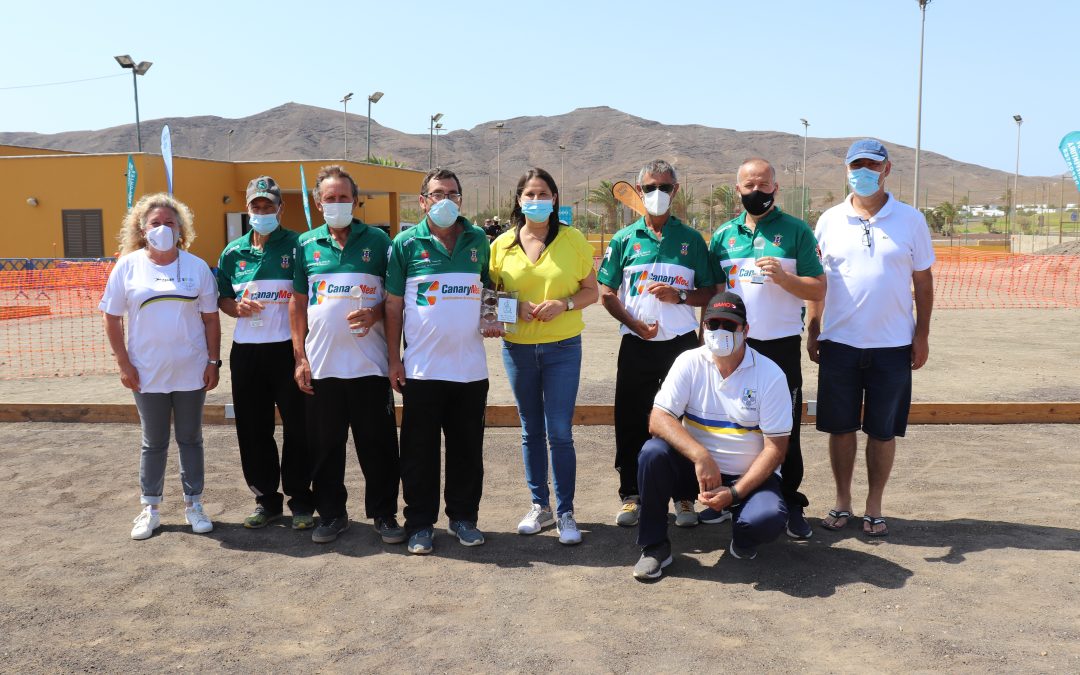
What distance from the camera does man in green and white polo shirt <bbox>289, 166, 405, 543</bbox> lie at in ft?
15.1

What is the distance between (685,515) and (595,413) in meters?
2.33

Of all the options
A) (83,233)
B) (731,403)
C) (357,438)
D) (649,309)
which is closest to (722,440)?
(731,403)

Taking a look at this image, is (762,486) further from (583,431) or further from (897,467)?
(583,431)

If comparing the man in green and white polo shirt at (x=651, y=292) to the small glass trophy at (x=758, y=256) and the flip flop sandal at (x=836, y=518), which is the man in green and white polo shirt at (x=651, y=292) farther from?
the flip flop sandal at (x=836, y=518)

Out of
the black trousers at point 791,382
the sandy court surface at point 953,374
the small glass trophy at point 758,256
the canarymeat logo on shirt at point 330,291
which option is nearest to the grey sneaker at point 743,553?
the black trousers at point 791,382

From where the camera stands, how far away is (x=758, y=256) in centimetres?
466

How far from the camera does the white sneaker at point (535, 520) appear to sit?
4.85 meters

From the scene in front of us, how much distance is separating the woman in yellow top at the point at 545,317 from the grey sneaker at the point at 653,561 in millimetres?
529

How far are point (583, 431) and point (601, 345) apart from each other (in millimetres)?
4731

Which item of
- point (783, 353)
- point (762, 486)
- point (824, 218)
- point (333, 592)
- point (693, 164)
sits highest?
point (693, 164)

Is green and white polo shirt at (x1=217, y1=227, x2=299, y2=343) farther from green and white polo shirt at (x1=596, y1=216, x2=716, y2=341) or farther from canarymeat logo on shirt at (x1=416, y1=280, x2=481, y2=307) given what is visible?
green and white polo shirt at (x1=596, y1=216, x2=716, y2=341)

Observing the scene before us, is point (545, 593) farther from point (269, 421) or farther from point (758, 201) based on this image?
point (758, 201)

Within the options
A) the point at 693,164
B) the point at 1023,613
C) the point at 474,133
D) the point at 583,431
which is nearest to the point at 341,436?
the point at 583,431

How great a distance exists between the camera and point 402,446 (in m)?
4.74
